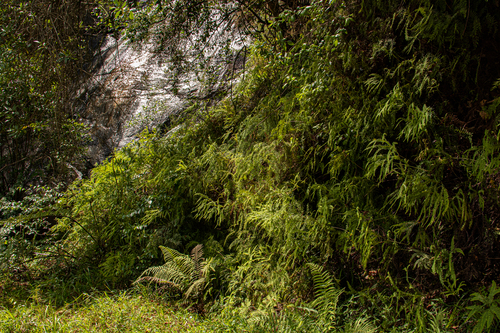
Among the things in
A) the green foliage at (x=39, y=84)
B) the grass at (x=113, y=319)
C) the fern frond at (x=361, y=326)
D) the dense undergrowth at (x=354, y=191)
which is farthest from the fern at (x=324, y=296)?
the green foliage at (x=39, y=84)

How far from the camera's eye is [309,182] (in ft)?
10.6

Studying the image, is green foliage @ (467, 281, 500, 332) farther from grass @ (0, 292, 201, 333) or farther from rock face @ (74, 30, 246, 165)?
rock face @ (74, 30, 246, 165)

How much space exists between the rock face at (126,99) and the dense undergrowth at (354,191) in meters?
2.16

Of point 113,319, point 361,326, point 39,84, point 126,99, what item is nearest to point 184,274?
point 113,319

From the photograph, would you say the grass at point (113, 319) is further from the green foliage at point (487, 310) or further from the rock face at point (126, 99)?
the rock face at point (126, 99)

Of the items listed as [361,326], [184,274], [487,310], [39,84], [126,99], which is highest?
[39,84]

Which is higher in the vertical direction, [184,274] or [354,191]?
[354,191]

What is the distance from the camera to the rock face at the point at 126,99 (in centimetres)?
605

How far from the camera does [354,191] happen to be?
111 inches

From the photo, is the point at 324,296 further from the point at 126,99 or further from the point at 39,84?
the point at 126,99

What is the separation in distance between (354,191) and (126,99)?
5.44 m

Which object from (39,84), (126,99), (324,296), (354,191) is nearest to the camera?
(324,296)

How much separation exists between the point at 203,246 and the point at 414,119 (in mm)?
2640

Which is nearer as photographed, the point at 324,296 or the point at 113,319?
the point at 324,296
